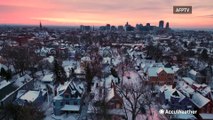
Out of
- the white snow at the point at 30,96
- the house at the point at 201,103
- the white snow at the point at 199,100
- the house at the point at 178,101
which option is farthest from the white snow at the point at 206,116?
the white snow at the point at 30,96

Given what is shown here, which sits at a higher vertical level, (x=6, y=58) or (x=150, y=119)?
(x=6, y=58)

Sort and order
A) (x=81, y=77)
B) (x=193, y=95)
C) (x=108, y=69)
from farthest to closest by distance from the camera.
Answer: (x=108, y=69), (x=81, y=77), (x=193, y=95)

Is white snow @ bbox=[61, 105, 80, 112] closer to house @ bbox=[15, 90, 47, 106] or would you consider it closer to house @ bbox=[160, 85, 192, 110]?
house @ bbox=[15, 90, 47, 106]

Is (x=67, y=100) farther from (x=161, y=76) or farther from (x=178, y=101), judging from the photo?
(x=161, y=76)

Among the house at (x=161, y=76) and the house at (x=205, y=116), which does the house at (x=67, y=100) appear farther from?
the house at (x=161, y=76)

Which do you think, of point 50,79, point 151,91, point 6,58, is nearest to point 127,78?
point 151,91

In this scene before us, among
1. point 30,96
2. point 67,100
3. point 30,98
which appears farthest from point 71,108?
point 30,96

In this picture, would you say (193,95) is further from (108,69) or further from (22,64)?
(22,64)

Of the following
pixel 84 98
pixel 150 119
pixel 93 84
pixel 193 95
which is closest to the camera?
pixel 150 119
